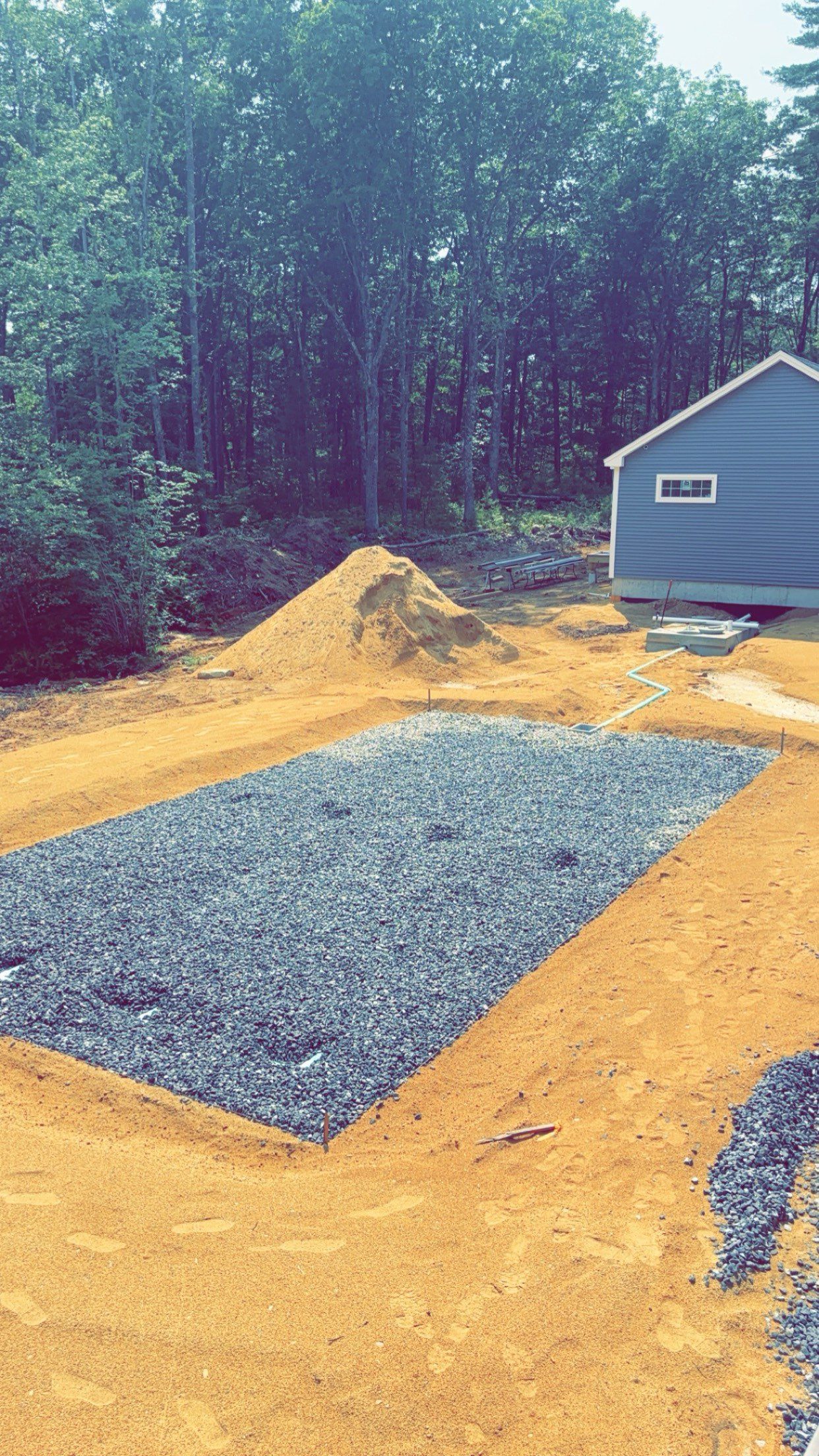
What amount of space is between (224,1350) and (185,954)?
3427mm

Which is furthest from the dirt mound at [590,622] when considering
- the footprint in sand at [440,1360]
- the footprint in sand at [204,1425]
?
the footprint in sand at [204,1425]

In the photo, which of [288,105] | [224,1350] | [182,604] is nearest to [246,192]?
[288,105]

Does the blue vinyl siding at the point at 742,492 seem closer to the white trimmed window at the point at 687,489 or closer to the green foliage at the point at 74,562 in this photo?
the white trimmed window at the point at 687,489

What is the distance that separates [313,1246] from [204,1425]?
94cm

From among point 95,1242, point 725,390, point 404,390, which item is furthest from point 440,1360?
point 404,390

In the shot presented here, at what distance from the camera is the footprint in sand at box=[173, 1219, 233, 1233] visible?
4.21 meters

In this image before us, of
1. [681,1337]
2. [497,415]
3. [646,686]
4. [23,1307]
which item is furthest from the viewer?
[497,415]

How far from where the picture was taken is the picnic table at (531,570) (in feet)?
85.9

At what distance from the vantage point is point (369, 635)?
54.9 feet

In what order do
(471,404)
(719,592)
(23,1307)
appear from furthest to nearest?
(471,404) < (719,592) < (23,1307)

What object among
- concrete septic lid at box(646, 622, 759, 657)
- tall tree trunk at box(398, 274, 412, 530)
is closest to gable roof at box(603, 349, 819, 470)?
concrete septic lid at box(646, 622, 759, 657)

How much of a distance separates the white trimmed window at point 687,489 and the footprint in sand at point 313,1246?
19.6 meters

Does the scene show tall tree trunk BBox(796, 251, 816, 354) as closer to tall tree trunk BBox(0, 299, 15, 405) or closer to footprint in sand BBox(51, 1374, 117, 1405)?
tall tree trunk BBox(0, 299, 15, 405)

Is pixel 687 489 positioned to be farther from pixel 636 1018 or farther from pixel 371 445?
pixel 636 1018
